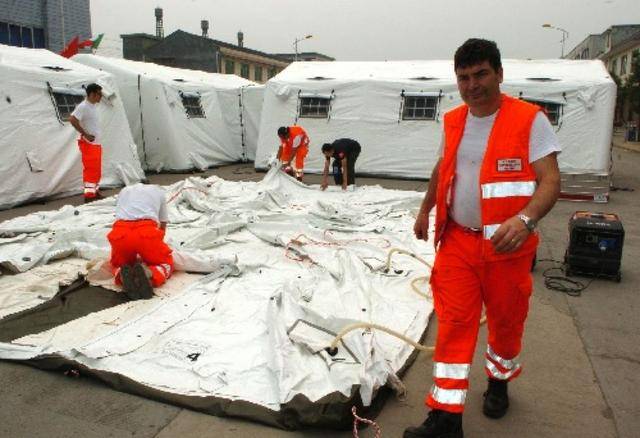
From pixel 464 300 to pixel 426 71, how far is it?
35.1 ft

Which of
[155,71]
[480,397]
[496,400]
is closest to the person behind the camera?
[496,400]

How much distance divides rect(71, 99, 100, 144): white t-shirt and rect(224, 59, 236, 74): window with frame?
92.0 ft

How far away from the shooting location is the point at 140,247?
14.5 feet

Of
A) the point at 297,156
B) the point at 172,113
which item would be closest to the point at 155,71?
the point at 172,113

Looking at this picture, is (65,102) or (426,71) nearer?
(65,102)

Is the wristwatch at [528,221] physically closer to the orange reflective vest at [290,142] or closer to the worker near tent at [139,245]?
the worker near tent at [139,245]

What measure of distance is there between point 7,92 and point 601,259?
850 cm

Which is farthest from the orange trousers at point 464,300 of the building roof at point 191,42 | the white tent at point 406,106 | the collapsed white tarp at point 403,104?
the building roof at point 191,42

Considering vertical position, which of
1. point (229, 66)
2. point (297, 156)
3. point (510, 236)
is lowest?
point (297, 156)

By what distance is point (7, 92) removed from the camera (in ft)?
26.7

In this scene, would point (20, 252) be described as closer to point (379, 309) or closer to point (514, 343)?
point (379, 309)

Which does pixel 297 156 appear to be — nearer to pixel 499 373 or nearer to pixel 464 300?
pixel 499 373

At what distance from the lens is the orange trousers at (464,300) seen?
2414mm

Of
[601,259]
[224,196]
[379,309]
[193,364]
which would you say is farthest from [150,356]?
[224,196]
